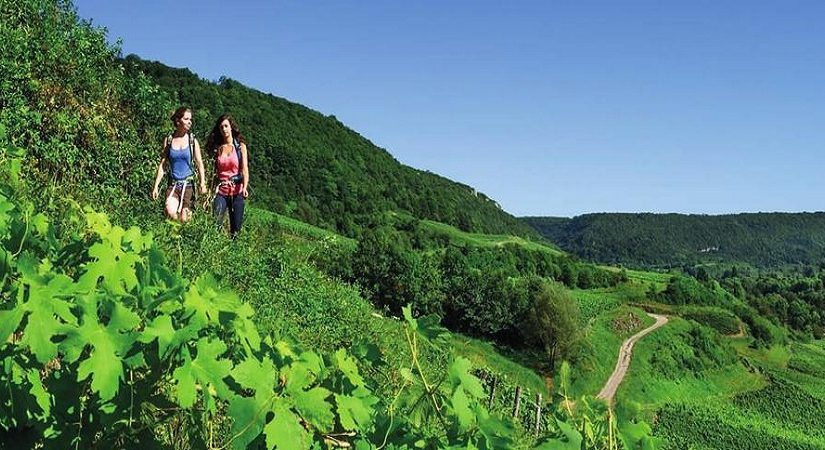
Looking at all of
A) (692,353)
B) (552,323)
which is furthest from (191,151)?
(692,353)

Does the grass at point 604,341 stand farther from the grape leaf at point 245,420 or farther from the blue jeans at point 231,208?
the grape leaf at point 245,420

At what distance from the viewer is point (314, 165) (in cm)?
13700

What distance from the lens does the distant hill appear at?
116000mm

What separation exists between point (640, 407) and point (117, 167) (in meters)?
10.8

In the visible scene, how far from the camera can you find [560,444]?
189 centimetres

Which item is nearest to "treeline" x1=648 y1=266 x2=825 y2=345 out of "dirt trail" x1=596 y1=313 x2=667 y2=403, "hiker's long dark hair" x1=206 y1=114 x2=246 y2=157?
"dirt trail" x1=596 y1=313 x2=667 y2=403

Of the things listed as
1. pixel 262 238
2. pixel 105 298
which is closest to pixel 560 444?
pixel 105 298

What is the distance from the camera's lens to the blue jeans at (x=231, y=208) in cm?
926

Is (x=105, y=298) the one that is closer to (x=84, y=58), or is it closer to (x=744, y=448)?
(x=84, y=58)

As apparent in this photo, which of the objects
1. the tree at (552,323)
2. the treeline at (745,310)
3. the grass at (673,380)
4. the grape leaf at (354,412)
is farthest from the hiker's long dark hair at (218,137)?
the treeline at (745,310)

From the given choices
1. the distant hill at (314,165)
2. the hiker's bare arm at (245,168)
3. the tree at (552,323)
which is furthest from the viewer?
the distant hill at (314,165)

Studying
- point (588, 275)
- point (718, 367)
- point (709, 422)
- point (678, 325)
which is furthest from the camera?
point (588, 275)

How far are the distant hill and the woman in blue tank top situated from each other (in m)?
86.2

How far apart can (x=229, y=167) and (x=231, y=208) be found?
29.2 inches
